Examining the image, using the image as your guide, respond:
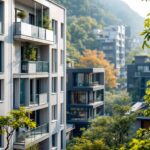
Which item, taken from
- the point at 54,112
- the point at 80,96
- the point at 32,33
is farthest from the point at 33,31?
the point at 80,96

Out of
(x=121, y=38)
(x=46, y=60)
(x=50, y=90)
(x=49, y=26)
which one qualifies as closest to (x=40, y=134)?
(x=50, y=90)

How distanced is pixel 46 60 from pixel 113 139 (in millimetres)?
9019

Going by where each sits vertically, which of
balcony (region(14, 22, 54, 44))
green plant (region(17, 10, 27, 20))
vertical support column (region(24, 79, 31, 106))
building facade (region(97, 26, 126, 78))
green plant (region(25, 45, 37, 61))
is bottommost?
vertical support column (region(24, 79, 31, 106))

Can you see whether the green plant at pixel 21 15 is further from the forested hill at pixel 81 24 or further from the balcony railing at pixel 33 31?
the forested hill at pixel 81 24

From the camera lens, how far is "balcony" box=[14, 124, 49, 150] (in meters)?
25.0

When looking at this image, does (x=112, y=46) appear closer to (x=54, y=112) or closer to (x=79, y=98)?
(x=79, y=98)

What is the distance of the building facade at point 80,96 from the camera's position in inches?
2010

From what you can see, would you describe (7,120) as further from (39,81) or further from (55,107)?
(55,107)

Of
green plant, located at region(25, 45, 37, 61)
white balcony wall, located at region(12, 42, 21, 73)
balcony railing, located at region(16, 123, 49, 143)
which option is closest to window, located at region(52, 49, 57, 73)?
green plant, located at region(25, 45, 37, 61)

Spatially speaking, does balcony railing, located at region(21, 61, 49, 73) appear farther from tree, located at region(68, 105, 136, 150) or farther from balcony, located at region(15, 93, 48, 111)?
tree, located at region(68, 105, 136, 150)

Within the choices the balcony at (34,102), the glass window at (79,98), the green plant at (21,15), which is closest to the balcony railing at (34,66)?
the balcony at (34,102)

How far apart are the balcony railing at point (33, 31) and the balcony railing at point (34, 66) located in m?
2.03

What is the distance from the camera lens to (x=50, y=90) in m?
31.1

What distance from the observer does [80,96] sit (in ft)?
172
